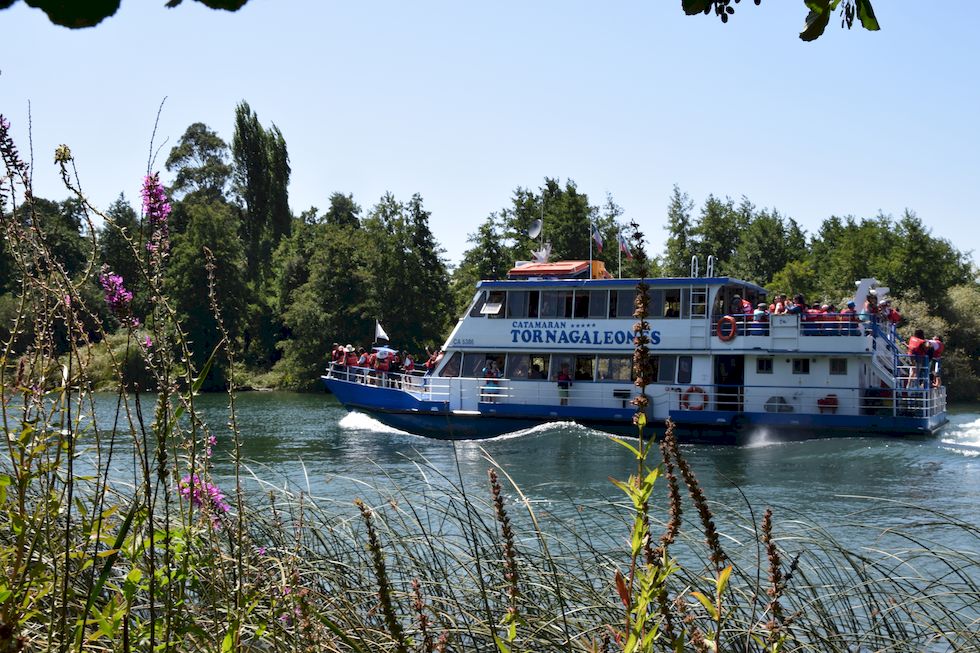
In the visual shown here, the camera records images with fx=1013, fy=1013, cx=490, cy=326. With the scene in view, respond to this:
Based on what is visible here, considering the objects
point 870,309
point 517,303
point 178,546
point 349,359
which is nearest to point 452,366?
point 517,303

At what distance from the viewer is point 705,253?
61.5m

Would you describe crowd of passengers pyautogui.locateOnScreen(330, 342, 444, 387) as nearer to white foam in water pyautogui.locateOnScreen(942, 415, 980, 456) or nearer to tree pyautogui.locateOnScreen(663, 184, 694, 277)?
white foam in water pyautogui.locateOnScreen(942, 415, 980, 456)

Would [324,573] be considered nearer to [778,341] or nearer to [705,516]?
[705,516]

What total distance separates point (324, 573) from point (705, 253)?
59.2m

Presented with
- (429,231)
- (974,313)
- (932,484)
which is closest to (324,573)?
(932,484)

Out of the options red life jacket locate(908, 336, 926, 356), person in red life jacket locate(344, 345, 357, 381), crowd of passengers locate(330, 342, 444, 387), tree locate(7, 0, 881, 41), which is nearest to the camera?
tree locate(7, 0, 881, 41)

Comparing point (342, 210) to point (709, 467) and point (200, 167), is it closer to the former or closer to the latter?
point (200, 167)

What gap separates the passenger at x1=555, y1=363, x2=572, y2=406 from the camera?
21.8 meters

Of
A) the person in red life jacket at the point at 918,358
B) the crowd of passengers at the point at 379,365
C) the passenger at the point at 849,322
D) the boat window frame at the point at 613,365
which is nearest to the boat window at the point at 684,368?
the boat window frame at the point at 613,365

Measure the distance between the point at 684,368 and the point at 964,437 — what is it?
18.4 ft

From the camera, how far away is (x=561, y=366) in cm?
2222

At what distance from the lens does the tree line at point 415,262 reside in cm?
4534

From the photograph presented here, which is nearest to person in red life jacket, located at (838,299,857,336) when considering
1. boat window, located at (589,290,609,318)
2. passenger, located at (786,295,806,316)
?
passenger, located at (786,295,806,316)

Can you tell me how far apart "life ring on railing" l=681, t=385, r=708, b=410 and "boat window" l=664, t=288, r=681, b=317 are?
1.59 meters
